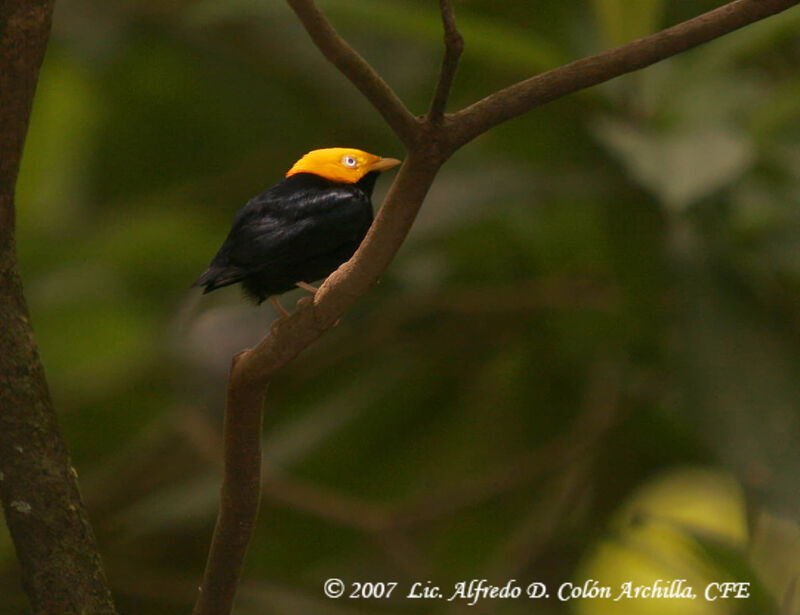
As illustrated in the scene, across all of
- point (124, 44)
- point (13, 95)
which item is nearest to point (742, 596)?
point (13, 95)

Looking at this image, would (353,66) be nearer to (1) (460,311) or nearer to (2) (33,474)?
(2) (33,474)

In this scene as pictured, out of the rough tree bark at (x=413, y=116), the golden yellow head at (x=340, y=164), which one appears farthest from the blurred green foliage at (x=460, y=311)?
the rough tree bark at (x=413, y=116)

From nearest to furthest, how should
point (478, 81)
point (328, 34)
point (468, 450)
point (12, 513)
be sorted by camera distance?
point (328, 34) < point (12, 513) < point (478, 81) < point (468, 450)

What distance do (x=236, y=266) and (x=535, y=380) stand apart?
1.27 metres

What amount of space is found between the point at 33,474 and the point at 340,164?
298mm

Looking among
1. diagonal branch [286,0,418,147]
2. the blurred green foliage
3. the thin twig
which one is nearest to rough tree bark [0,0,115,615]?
the thin twig

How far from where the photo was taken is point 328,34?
1.99 ft

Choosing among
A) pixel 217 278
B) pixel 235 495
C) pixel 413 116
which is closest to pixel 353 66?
pixel 413 116

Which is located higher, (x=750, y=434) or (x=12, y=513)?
(x=12, y=513)

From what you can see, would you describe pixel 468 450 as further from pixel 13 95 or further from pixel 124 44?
pixel 13 95

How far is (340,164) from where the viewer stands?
0.82 m

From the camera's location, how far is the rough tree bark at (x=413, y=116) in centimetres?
62

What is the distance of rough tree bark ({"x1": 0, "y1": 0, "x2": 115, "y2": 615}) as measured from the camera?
2.31 ft

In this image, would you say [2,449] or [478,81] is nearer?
[2,449]
